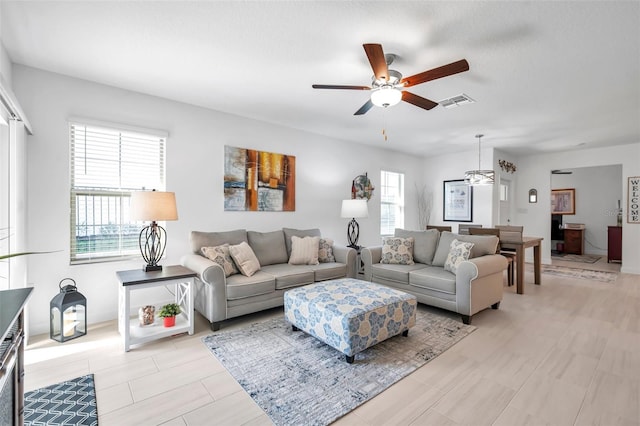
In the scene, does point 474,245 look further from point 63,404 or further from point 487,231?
point 63,404

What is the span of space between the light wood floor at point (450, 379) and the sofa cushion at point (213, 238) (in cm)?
85

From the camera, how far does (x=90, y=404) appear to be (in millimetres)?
1818

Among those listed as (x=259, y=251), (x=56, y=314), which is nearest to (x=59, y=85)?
(x=56, y=314)

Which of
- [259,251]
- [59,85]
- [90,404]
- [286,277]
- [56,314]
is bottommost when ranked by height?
[90,404]

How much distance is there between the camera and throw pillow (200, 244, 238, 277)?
125 inches

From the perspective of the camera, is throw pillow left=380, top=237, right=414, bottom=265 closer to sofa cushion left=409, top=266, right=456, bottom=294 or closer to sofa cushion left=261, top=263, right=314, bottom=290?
sofa cushion left=409, top=266, right=456, bottom=294

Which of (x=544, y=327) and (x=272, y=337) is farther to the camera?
(x=544, y=327)

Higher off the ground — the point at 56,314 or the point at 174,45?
the point at 174,45

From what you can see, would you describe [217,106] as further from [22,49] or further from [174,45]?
[22,49]

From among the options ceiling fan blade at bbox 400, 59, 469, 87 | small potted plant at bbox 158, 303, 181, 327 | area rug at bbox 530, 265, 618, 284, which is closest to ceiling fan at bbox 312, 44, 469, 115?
ceiling fan blade at bbox 400, 59, 469, 87

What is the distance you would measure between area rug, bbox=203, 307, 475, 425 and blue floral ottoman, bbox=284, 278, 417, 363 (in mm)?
Result: 131

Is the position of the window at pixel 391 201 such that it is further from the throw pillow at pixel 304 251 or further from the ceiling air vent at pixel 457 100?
the ceiling air vent at pixel 457 100

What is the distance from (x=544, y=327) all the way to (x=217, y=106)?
450cm

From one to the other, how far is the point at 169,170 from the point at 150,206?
0.92 meters
